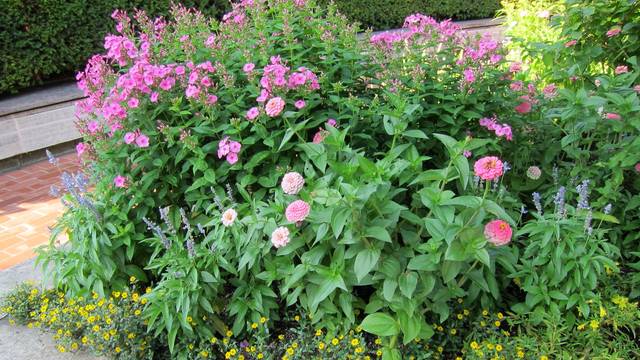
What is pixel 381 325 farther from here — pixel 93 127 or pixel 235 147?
pixel 93 127

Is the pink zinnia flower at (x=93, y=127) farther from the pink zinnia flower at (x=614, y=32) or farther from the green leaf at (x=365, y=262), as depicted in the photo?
the pink zinnia flower at (x=614, y=32)

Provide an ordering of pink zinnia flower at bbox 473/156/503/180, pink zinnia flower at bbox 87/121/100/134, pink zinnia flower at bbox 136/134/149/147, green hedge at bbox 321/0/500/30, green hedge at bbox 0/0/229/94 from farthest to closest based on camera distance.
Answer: green hedge at bbox 321/0/500/30 < green hedge at bbox 0/0/229/94 < pink zinnia flower at bbox 87/121/100/134 < pink zinnia flower at bbox 136/134/149/147 < pink zinnia flower at bbox 473/156/503/180

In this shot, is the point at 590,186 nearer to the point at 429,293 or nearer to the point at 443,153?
the point at 443,153

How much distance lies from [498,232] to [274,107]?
1.06m

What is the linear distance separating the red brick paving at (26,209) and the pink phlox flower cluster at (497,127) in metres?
2.29

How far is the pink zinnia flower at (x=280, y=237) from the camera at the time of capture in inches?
80.7

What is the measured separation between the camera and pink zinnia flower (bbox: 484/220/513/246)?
6.01 ft

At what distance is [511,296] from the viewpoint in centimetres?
243

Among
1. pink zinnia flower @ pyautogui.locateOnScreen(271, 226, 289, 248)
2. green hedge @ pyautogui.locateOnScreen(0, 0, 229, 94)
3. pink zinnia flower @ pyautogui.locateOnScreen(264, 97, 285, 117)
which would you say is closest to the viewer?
pink zinnia flower @ pyautogui.locateOnScreen(271, 226, 289, 248)

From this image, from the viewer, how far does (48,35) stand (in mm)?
5832

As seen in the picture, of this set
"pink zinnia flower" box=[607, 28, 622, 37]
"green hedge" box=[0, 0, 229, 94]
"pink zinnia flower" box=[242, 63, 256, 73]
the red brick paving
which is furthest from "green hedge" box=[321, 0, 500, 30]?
"pink zinnia flower" box=[242, 63, 256, 73]

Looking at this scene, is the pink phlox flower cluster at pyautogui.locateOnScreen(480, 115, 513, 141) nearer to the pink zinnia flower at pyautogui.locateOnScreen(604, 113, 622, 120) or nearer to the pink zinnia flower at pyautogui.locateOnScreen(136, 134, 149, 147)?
the pink zinnia flower at pyautogui.locateOnScreen(604, 113, 622, 120)

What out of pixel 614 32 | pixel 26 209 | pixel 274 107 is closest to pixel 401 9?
pixel 614 32

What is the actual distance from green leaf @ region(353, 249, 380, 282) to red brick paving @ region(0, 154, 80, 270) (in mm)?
2011
